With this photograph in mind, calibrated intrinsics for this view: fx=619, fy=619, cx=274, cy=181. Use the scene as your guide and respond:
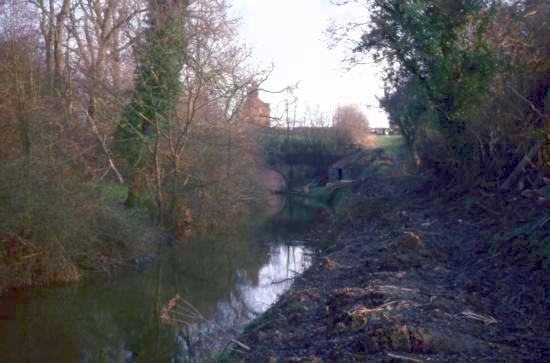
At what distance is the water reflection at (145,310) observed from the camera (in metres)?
11.2

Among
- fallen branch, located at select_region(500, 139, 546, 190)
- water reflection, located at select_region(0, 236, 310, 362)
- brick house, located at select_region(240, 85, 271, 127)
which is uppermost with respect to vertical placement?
brick house, located at select_region(240, 85, 271, 127)

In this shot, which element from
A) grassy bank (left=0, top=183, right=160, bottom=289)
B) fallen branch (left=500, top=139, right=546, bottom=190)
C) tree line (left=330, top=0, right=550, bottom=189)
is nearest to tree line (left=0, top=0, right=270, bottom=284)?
grassy bank (left=0, top=183, right=160, bottom=289)

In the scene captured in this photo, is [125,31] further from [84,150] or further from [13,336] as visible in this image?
[13,336]

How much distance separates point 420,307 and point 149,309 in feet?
26.2

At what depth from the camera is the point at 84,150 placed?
20.0 meters

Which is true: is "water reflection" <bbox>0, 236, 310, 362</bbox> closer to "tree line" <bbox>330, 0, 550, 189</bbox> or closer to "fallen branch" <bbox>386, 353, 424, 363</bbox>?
"fallen branch" <bbox>386, 353, 424, 363</bbox>

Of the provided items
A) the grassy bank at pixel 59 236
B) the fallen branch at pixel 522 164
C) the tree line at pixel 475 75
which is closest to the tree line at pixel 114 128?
the grassy bank at pixel 59 236

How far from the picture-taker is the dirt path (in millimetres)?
6785

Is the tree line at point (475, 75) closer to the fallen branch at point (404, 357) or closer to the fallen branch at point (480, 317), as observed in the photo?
the fallen branch at point (480, 317)

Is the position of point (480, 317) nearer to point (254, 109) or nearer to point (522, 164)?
point (522, 164)

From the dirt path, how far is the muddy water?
1.88m

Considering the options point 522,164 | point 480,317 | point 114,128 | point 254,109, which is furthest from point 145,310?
point 254,109

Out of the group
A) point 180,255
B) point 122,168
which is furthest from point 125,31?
point 180,255

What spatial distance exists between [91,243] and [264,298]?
5.23 meters
